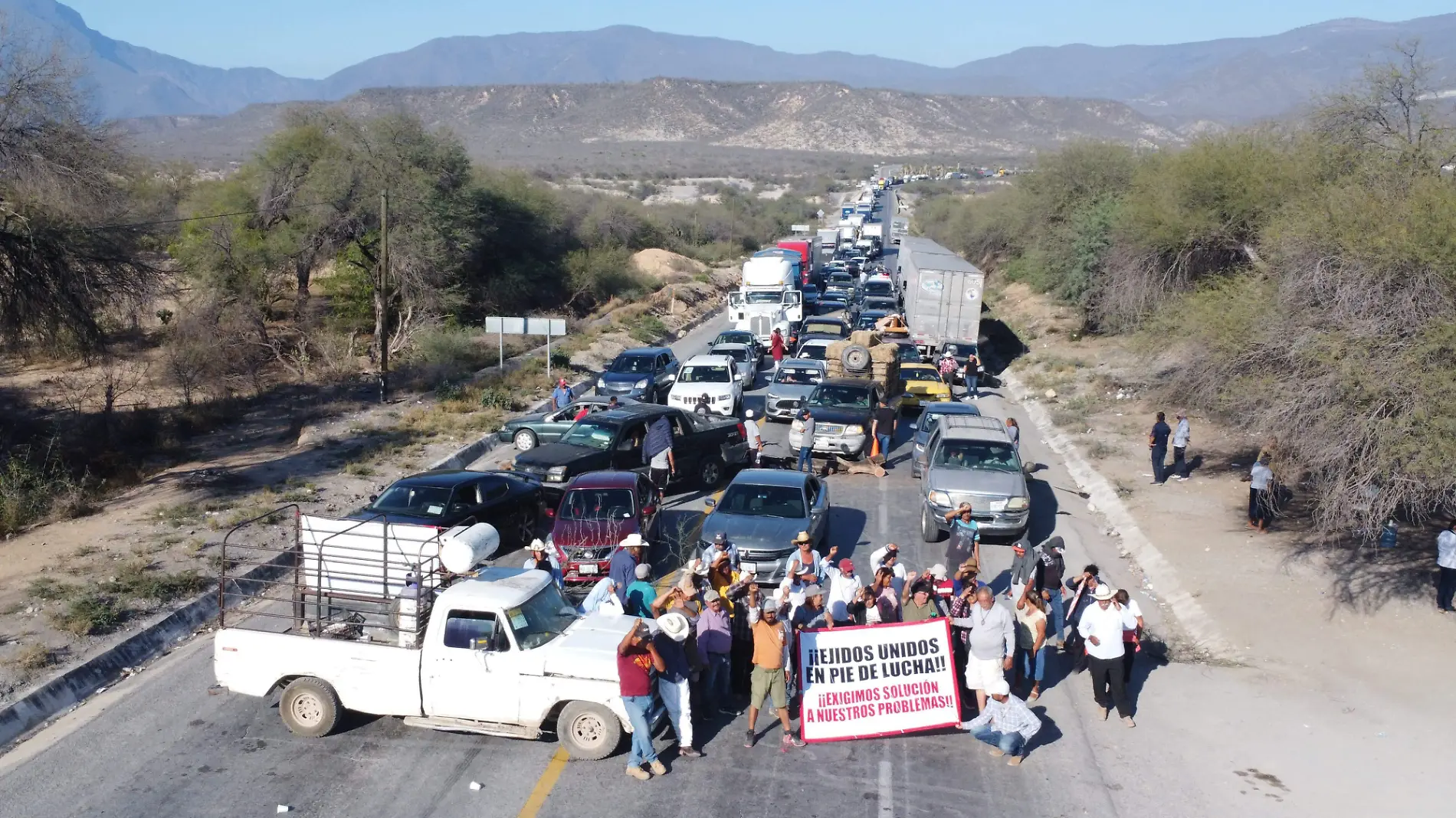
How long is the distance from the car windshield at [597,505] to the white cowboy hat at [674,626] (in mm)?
4990

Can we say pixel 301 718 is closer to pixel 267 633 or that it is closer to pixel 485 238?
pixel 267 633

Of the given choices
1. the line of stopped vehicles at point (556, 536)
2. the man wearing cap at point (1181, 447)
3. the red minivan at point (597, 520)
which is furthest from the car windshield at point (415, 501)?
the man wearing cap at point (1181, 447)

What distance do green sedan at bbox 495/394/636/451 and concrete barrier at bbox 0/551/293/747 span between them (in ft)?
26.5

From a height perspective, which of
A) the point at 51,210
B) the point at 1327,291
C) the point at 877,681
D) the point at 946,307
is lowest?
the point at 877,681

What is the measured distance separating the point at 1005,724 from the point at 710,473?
10355mm

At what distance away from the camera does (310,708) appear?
9617 millimetres

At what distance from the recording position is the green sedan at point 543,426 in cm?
2150

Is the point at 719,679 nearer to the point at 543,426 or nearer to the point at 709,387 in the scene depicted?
the point at 543,426

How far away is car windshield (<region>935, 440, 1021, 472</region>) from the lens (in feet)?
54.4

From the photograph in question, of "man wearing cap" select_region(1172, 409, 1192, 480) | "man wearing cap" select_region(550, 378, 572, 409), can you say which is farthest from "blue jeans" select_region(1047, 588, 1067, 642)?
"man wearing cap" select_region(550, 378, 572, 409)

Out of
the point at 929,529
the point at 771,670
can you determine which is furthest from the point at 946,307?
the point at 771,670

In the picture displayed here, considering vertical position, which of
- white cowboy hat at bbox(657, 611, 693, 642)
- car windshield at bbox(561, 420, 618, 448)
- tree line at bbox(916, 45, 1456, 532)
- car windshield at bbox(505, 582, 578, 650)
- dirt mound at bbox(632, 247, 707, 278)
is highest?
tree line at bbox(916, 45, 1456, 532)

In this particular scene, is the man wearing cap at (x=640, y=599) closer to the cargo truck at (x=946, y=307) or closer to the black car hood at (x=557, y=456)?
→ the black car hood at (x=557, y=456)

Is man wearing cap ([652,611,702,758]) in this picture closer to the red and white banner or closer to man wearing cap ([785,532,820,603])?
the red and white banner
